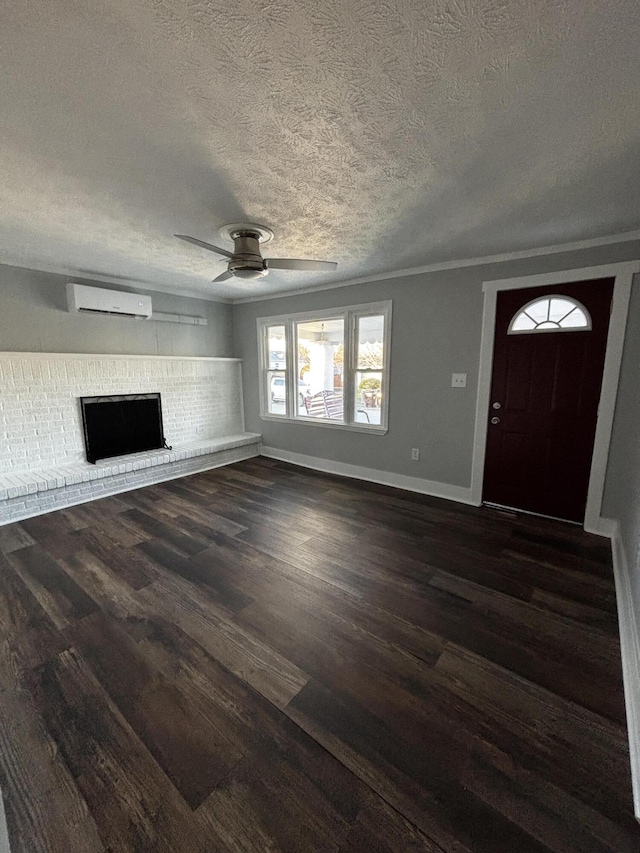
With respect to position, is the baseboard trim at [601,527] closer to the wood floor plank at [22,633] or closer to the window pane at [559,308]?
the window pane at [559,308]

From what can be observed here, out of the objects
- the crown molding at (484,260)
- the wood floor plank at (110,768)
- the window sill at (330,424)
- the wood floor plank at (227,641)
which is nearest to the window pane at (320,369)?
the window sill at (330,424)

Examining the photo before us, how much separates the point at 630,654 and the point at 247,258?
3.09 m

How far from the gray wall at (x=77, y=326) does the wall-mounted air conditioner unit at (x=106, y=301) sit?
175mm

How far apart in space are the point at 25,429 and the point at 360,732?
13.1 feet

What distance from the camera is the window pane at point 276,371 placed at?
195 inches

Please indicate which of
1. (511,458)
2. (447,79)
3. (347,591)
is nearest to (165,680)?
(347,591)

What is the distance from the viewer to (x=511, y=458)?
3219 millimetres

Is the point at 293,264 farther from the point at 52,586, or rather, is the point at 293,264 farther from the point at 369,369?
the point at 52,586

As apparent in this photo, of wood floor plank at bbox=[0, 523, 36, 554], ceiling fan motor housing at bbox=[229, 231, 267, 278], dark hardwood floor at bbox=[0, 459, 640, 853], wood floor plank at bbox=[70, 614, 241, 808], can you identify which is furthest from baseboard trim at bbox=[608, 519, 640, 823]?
wood floor plank at bbox=[0, 523, 36, 554]

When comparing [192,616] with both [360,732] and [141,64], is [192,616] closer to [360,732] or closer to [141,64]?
[360,732]

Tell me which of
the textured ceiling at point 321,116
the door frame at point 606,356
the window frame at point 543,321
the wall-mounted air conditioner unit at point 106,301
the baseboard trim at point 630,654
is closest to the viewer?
the textured ceiling at point 321,116

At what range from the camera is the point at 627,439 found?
2621mm

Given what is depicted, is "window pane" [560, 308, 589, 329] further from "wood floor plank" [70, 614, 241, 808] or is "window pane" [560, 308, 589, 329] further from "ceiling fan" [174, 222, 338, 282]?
"wood floor plank" [70, 614, 241, 808]

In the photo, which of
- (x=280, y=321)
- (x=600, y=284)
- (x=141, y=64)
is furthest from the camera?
(x=280, y=321)
